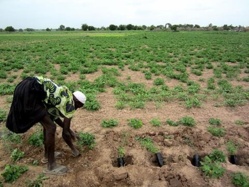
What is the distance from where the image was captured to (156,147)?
17.1 feet

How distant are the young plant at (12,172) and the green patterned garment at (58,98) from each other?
4.12ft

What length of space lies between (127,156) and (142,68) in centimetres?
791

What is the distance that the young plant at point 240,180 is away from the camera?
14.1ft

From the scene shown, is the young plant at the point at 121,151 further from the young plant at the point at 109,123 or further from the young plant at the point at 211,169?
the young plant at the point at 211,169

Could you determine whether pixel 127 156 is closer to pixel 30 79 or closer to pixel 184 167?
pixel 184 167

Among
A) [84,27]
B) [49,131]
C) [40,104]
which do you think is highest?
[40,104]

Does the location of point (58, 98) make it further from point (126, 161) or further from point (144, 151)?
point (144, 151)

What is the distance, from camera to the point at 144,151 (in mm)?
5098

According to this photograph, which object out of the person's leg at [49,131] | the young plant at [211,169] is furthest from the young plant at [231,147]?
the person's leg at [49,131]

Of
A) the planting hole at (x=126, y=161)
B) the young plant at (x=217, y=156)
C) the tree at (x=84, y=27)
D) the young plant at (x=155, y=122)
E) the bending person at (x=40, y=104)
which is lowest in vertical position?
the tree at (x=84, y=27)

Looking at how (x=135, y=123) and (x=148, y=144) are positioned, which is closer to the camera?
(x=148, y=144)

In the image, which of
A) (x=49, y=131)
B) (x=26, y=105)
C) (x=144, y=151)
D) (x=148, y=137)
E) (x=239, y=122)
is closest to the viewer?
(x=26, y=105)

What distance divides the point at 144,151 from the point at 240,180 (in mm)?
1741

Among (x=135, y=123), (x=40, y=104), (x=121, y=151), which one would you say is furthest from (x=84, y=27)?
(x=40, y=104)
